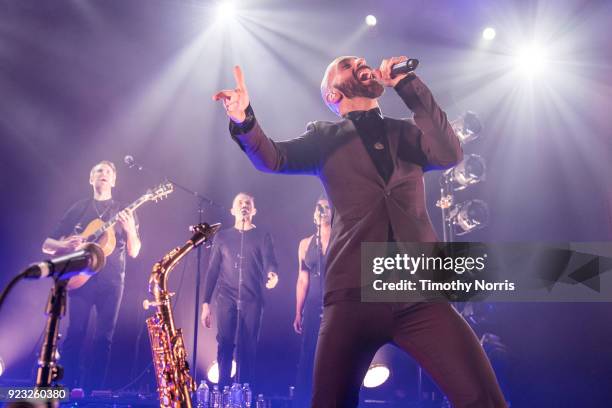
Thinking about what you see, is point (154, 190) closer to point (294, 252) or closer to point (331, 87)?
point (294, 252)

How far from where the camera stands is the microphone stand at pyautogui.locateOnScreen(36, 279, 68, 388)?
6.14 ft

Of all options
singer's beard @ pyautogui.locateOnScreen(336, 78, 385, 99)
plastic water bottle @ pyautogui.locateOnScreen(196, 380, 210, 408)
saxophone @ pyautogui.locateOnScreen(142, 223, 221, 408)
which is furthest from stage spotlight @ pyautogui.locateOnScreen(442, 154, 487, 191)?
saxophone @ pyautogui.locateOnScreen(142, 223, 221, 408)

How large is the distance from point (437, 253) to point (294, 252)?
497 cm

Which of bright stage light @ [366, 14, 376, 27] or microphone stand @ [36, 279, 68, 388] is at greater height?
bright stage light @ [366, 14, 376, 27]

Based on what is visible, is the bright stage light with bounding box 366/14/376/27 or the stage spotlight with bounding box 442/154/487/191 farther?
the bright stage light with bounding box 366/14/376/27

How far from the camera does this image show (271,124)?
312 inches

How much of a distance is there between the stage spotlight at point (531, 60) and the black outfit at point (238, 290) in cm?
433

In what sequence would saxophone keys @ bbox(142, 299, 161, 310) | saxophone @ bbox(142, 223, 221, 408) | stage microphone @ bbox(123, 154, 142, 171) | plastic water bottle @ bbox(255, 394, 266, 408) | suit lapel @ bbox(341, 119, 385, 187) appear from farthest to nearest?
stage microphone @ bbox(123, 154, 142, 171) < plastic water bottle @ bbox(255, 394, 266, 408) < saxophone keys @ bbox(142, 299, 161, 310) < saxophone @ bbox(142, 223, 221, 408) < suit lapel @ bbox(341, 119, 385, 187)

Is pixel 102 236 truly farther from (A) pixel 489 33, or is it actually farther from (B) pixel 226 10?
(A) pixel 489 33

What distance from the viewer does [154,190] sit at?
6988mm

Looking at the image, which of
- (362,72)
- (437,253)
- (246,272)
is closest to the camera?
(437,253)

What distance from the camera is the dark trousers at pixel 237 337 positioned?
618 cm

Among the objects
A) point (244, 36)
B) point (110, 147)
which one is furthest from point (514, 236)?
point (110, 147)

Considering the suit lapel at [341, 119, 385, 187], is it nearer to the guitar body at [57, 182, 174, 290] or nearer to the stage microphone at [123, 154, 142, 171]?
the guitar body at [57, 182, 174, 290]
